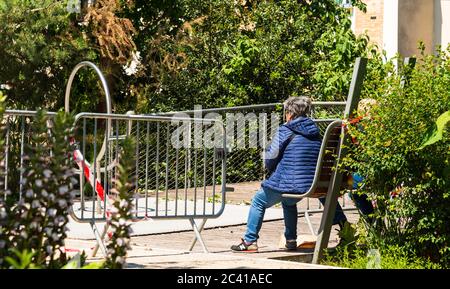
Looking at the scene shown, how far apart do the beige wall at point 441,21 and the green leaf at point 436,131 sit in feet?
44.7

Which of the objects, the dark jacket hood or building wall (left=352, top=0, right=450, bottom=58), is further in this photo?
building wall (left=352, top=0, right=450, bottom=58)

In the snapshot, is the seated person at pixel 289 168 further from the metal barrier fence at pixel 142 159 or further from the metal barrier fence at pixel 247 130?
the metal barrier fence at pixel 247 130

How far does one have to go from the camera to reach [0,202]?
5.30 meters

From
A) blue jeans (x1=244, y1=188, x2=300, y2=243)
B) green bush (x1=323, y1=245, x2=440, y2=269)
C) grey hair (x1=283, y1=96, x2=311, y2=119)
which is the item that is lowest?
green bush (x1=323, y1=245, x2=440, y2=269)

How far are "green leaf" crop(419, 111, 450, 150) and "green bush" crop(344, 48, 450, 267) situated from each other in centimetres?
7

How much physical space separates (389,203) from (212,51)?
12.0 meters

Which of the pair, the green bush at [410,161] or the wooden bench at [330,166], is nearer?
the green bush at [410,161]

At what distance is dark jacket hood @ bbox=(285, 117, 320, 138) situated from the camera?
30.0ft

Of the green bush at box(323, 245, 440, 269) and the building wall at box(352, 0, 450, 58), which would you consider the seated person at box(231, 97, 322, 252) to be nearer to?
the green bush at box(323, 245, 440, 269)

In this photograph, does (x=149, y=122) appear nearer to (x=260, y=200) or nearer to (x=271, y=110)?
(x=260, y=200)

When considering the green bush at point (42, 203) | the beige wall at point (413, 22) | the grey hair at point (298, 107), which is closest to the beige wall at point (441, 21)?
the beige wall at point (413, 22)

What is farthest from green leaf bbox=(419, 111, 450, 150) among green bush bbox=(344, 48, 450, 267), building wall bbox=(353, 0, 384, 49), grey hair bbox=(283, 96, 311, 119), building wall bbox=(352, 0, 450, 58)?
building wall bbox=(353, 0, 384, 49)

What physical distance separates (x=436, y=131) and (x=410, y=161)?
42 centimetres

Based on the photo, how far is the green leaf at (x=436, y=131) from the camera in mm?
7633
